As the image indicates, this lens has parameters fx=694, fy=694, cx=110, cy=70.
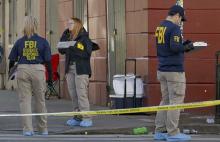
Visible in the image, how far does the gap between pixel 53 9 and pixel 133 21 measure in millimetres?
5309

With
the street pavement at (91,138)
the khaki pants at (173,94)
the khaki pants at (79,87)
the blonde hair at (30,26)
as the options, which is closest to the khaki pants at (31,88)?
the street pavement at (91,138)

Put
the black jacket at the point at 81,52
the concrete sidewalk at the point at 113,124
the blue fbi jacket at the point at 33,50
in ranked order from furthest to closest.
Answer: the black jacket at the point at 81,52 → the concrete sidewalk at the point at 113,124 → the blue fbi jacket at the point at 33,50

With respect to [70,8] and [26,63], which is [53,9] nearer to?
[70,8]

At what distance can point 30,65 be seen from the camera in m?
11.4

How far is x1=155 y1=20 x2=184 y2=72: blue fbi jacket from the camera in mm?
10625

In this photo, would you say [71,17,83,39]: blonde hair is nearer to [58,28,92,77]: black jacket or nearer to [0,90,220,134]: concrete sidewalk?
[58,28,92,77]: black jacket

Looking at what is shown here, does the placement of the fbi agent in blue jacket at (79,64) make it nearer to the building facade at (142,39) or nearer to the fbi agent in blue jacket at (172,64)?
the fbi agent in blue jacket at (172,64)

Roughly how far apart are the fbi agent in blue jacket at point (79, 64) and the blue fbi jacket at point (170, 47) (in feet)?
6.57

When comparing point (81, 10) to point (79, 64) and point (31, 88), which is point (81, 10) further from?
point (31, 88)

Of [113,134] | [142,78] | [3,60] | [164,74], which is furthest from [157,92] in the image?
[3,60]

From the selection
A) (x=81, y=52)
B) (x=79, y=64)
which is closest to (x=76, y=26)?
(x=81, y=52)

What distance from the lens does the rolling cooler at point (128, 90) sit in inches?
572

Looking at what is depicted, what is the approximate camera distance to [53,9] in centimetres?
1994

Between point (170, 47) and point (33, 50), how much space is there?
7.57 feet
